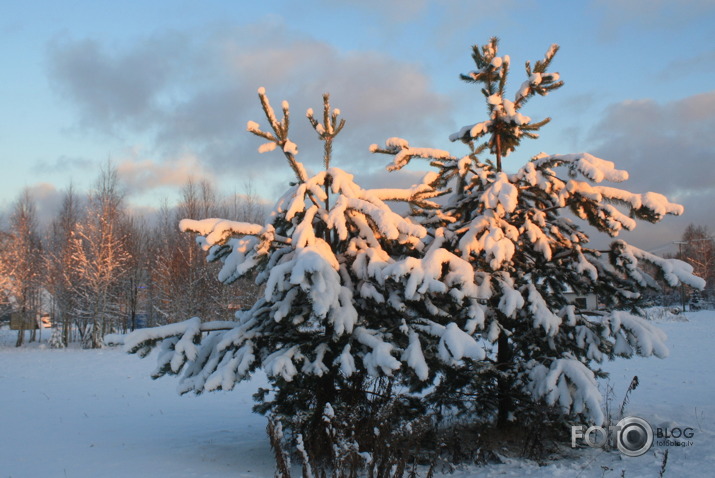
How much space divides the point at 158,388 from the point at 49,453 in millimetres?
7361

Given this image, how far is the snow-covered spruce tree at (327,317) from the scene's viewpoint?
17.9 feet

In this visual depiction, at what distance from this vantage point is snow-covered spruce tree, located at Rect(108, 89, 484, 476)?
5.47 meters

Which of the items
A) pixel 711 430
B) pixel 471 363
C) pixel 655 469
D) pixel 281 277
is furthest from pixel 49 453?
pixel 711 430

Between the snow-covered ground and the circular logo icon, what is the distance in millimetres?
141

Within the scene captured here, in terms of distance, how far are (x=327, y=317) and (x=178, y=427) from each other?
504cm

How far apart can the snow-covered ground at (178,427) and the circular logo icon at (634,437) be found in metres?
0.14

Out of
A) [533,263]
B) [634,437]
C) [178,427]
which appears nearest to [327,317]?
[533,263]

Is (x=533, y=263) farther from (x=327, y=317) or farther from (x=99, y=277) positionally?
(x=99, y=277)

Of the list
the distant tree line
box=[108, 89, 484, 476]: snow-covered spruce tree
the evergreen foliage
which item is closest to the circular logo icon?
the evergreen foliage

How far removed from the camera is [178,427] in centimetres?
924

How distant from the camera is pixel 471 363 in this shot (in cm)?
617

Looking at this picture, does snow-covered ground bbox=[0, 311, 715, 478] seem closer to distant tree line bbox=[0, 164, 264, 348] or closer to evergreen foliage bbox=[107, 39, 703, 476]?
evergreen foliage bbox=[107, 39, 703, 476]

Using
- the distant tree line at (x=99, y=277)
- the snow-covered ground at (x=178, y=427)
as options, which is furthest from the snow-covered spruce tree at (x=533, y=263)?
the distant tree line at (x=99, y=277)

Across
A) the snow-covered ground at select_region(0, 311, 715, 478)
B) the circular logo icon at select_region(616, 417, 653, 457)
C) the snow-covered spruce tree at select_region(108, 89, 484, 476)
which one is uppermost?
the snow-covered spruce tree at select_region(108, 89, 484, 476)
